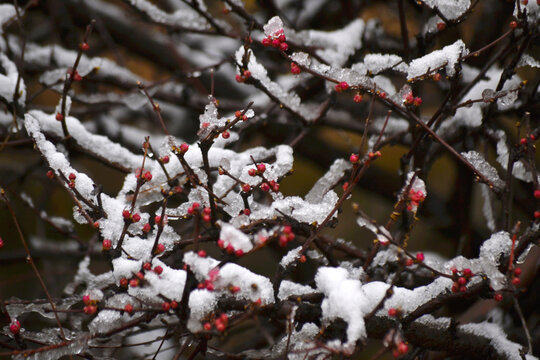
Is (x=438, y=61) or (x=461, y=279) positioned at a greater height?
(x=438, y=61)

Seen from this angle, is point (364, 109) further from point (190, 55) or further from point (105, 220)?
point (105, 220)

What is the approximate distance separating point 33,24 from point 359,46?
3.73 m

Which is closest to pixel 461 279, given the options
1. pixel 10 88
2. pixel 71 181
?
pixel 71 181

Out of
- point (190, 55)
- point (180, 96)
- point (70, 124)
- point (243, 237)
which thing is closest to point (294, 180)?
point (190, 55)

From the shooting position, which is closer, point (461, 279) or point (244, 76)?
point (461, 279)

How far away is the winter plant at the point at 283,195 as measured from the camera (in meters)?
1.34

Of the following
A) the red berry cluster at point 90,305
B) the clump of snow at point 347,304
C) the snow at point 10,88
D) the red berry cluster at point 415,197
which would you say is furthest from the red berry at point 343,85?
the snow at point 10,88

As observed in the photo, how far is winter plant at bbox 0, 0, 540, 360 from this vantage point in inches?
52.9

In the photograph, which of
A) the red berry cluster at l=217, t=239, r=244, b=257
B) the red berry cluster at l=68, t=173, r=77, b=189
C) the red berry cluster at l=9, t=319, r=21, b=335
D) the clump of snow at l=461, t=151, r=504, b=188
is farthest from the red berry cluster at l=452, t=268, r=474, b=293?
the red berry cluster at l=9, t=319, r=21, b=335

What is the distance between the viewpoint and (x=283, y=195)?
80.2 inches

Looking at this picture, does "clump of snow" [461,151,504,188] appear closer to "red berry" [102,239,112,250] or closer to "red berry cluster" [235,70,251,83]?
"red berry cluster" [235,70,251,83]

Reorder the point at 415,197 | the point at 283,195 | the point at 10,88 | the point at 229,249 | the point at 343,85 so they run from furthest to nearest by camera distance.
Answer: the point at 10,88, the point at 283,195, the point at 343,85, the point at 415,197, the point at 229,249

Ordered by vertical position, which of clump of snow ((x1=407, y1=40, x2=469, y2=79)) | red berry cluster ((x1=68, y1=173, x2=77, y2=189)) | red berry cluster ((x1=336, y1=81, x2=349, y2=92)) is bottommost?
red berry cluster ((x1=68, y1=173, x2=77, y2=189))

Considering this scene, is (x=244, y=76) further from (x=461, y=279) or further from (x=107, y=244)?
(x=461, y=279)
